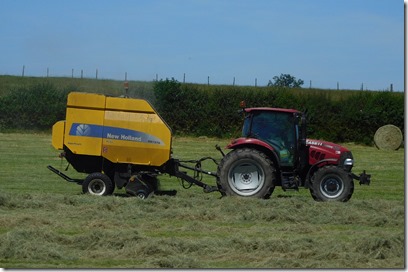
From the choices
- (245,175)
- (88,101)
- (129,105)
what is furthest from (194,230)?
(88,101)

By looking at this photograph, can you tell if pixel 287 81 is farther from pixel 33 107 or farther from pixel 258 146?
pixel 258 146

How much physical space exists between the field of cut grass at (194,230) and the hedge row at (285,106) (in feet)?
48.4

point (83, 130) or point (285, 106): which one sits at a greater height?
point (285, 106)

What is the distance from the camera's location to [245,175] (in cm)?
1555

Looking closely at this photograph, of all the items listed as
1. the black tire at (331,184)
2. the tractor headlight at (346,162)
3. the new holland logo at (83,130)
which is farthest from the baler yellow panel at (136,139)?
the tractor headlight at (346,162)

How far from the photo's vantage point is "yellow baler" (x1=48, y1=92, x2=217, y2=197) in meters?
15.8

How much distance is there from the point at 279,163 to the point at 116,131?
3026 mm

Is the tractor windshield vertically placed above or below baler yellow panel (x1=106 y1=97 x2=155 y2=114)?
below

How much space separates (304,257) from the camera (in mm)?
9703

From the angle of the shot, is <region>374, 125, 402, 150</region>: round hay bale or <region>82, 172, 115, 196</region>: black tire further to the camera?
<region>374, 125, 402, 150</region>: round hay bale

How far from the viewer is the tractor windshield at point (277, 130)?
50.8ft

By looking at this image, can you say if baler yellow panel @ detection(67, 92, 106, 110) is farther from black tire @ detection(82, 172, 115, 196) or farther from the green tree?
the green tree

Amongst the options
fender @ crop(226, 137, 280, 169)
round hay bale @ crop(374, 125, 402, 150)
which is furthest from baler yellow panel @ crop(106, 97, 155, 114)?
round hay bale @ crop(374, 125, 402, 150)

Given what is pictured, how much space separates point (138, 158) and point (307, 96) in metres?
18.6
